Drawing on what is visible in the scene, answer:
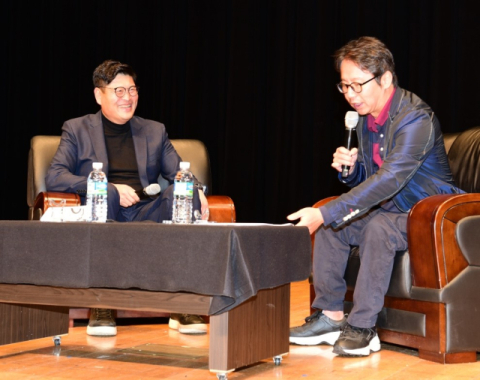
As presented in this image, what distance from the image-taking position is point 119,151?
11.2 ft

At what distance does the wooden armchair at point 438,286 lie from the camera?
2396 mm

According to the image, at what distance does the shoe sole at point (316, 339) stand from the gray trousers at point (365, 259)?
0.10 metres

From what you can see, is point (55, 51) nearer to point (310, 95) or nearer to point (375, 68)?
point (310, 95)

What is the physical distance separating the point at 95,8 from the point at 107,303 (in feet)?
15.0

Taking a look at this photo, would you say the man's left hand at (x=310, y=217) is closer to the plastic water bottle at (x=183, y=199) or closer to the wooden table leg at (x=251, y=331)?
the wooden table leg at (x=251, y=331)

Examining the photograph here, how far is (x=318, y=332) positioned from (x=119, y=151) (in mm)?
1316

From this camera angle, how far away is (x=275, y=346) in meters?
2.29

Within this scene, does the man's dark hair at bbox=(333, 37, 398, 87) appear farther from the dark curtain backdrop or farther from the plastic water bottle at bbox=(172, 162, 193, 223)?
the dark curtain backdrop

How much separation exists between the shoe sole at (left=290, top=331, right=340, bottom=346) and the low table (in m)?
0.45

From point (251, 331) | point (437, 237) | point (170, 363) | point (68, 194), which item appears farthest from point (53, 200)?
point (437, 237)

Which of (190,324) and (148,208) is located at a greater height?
(148,208)

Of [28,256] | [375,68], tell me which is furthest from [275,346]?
[375,68]

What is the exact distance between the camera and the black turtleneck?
11.1 ft

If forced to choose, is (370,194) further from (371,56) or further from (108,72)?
(108,72)
